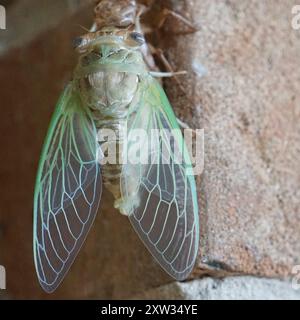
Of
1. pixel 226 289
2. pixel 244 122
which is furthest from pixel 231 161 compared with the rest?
pixel 226 289

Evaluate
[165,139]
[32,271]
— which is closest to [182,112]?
[165,139]

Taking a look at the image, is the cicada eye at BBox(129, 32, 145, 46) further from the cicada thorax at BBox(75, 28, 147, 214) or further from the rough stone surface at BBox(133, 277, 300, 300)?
the rough stone surface at BBox(133, 277, 300, 300)

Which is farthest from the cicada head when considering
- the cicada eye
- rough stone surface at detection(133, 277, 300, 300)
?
rough stone surface at detection(133, 277, 300, 300)

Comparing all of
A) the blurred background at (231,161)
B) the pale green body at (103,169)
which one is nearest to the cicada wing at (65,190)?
the pale green body at (103,169)

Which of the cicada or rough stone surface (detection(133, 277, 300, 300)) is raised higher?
the cicada
